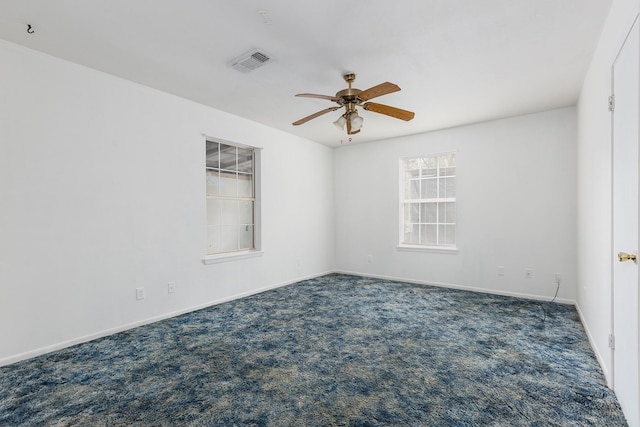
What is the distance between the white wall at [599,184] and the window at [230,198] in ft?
13.3

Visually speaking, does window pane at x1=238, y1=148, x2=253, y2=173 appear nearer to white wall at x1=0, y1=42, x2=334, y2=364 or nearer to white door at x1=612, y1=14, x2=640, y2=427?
white wall at x1=0, y1=42, x2=334, y2=364

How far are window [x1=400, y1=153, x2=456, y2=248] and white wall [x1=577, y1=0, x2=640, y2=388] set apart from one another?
1918mm

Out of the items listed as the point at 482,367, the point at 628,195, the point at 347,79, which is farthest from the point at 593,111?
the point at 482,367

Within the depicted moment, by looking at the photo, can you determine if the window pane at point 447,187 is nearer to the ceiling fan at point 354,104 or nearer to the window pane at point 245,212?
the ceiling fan at point 354,104

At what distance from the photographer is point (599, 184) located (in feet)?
8.51

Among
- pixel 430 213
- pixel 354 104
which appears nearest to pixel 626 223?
pixel 354 104

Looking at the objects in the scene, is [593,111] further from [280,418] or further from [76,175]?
[76,175]

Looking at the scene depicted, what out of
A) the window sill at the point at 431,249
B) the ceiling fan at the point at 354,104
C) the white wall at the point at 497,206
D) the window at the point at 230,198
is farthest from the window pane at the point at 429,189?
the window at the point at 230,198

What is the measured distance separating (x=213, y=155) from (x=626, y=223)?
4245mm

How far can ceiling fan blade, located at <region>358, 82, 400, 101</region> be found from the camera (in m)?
2.62

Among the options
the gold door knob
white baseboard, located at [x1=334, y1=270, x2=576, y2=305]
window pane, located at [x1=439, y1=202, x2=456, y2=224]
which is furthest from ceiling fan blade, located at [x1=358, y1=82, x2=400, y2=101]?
white baseboard, located at [x1=334, y1=270, x2=576, y2=305]

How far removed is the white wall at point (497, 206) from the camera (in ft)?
14.2

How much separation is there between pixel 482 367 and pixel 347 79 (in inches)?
110

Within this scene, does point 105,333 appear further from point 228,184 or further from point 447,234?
point 447,234
